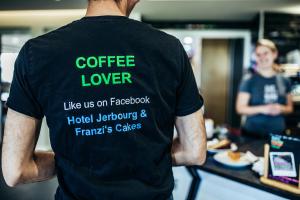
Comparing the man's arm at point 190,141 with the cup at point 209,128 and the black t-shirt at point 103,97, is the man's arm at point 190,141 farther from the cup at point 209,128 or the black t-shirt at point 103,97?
the cup at point 209,128

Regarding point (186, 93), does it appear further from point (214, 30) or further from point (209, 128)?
point (214, 30)

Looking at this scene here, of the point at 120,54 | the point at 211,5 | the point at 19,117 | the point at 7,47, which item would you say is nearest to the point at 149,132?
the point at 120,54

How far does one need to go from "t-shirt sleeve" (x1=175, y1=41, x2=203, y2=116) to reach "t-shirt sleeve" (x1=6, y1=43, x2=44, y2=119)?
0.38 m

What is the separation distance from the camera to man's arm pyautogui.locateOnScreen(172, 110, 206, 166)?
92cm

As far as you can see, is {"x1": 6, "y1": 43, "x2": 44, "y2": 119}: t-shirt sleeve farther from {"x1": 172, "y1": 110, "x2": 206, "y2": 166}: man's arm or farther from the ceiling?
the ceiling

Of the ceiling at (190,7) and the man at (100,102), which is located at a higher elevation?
the ceiling at (190,7)

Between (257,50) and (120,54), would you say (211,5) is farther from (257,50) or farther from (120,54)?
(120,54)

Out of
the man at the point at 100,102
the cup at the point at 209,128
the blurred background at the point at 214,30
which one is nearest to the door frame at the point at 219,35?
the blurred background at the point at 214,30

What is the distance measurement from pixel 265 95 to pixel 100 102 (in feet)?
7.14

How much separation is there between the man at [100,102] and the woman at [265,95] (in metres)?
1.95

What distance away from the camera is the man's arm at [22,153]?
0.80 metres

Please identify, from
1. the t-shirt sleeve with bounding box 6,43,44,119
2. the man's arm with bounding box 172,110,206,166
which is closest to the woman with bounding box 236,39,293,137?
the man's arm with bounding box 172,110,206,166

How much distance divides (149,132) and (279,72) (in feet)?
7.60

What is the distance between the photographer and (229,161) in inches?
72.1
